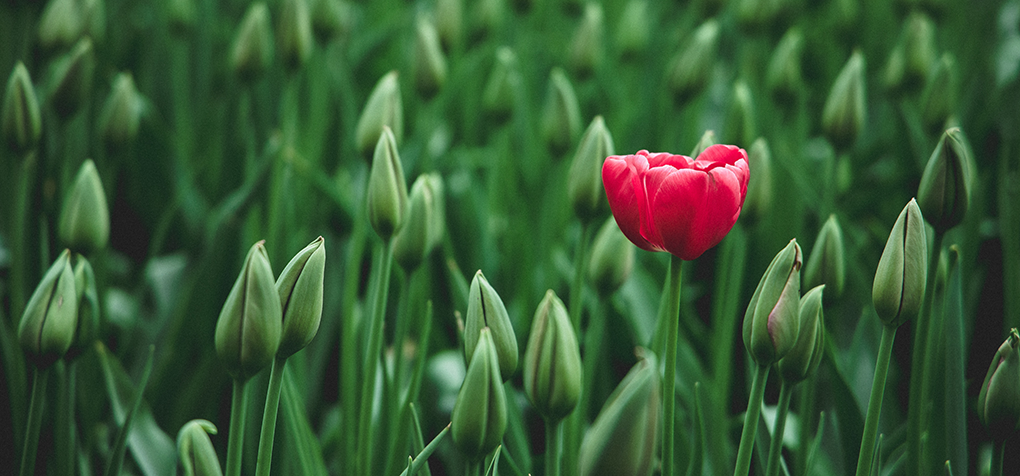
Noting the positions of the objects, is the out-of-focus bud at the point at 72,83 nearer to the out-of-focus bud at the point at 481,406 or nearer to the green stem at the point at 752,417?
the out-of-focus bud at the point at 481,406

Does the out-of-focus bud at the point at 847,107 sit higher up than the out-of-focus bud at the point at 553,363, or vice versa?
the out-of-focus bud at the point at 847,107

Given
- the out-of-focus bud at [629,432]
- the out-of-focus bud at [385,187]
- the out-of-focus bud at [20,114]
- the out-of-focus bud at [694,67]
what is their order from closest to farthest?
the out-of-focus bud at [629,432], the out-of-focus bud at [385,187], the out-of-focus bud at [20,114], the out-of-focus bud at [694,67]

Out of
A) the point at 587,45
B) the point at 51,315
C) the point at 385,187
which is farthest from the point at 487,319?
the point at 587,45

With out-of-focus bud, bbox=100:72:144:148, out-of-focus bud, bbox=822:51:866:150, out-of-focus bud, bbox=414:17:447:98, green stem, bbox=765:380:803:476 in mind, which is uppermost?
out-of-focus bud, bbox=414:17:447:98

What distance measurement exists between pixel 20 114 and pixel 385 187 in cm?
43

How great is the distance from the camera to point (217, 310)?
3.09 feet

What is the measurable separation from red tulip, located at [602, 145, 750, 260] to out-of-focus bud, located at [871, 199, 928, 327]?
0.10m

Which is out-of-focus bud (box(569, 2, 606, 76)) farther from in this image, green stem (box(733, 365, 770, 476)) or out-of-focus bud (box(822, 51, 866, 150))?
green stem (box(733, 365, 770, 476))

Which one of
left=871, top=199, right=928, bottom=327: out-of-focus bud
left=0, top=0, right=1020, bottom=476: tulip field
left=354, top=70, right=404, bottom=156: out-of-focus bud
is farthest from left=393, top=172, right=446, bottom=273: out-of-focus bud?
left=871, top=199, right=928, bottom=327: out-of-focus bud

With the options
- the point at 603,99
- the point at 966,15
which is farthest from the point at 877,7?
the point at 603,99

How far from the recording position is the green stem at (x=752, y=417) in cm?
45

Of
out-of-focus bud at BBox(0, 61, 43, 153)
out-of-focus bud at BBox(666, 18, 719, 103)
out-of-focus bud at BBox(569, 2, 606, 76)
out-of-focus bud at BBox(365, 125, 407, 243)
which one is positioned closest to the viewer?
out-of-focus bud at BBox(365, 125, 407, 243)

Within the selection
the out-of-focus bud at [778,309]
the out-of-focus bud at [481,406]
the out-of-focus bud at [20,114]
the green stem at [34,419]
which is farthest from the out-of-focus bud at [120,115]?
the out-of-focus bud at [778,309]

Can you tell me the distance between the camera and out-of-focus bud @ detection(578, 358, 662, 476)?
347mm
